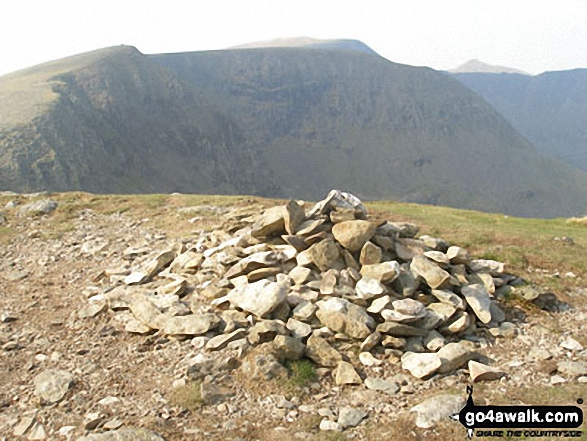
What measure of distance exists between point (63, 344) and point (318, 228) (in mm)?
6328

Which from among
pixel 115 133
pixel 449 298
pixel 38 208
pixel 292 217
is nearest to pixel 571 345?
pixel 449 298

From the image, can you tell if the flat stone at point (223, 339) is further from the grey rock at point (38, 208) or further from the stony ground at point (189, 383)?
the grey rock at point (38, 208)

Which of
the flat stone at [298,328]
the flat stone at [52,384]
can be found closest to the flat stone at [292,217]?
the flat stone at [298,328]

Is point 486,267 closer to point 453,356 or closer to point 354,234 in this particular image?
point 354,234

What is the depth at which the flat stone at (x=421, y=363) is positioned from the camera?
27.7 feet

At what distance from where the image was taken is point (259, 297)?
9891mm

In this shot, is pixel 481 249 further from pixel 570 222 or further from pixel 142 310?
pixel 570 222

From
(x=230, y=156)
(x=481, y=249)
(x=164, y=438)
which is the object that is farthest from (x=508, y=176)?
(x=164, y=438)

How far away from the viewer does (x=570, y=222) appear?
85.7 ft

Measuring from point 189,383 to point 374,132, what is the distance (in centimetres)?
18206

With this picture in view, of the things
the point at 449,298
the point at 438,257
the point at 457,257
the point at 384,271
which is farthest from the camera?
the point at 457,257

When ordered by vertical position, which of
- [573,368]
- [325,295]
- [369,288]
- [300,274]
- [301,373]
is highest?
[300,274]

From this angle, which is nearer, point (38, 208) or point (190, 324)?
point (190, 324)

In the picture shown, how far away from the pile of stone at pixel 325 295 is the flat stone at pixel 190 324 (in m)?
0.02
